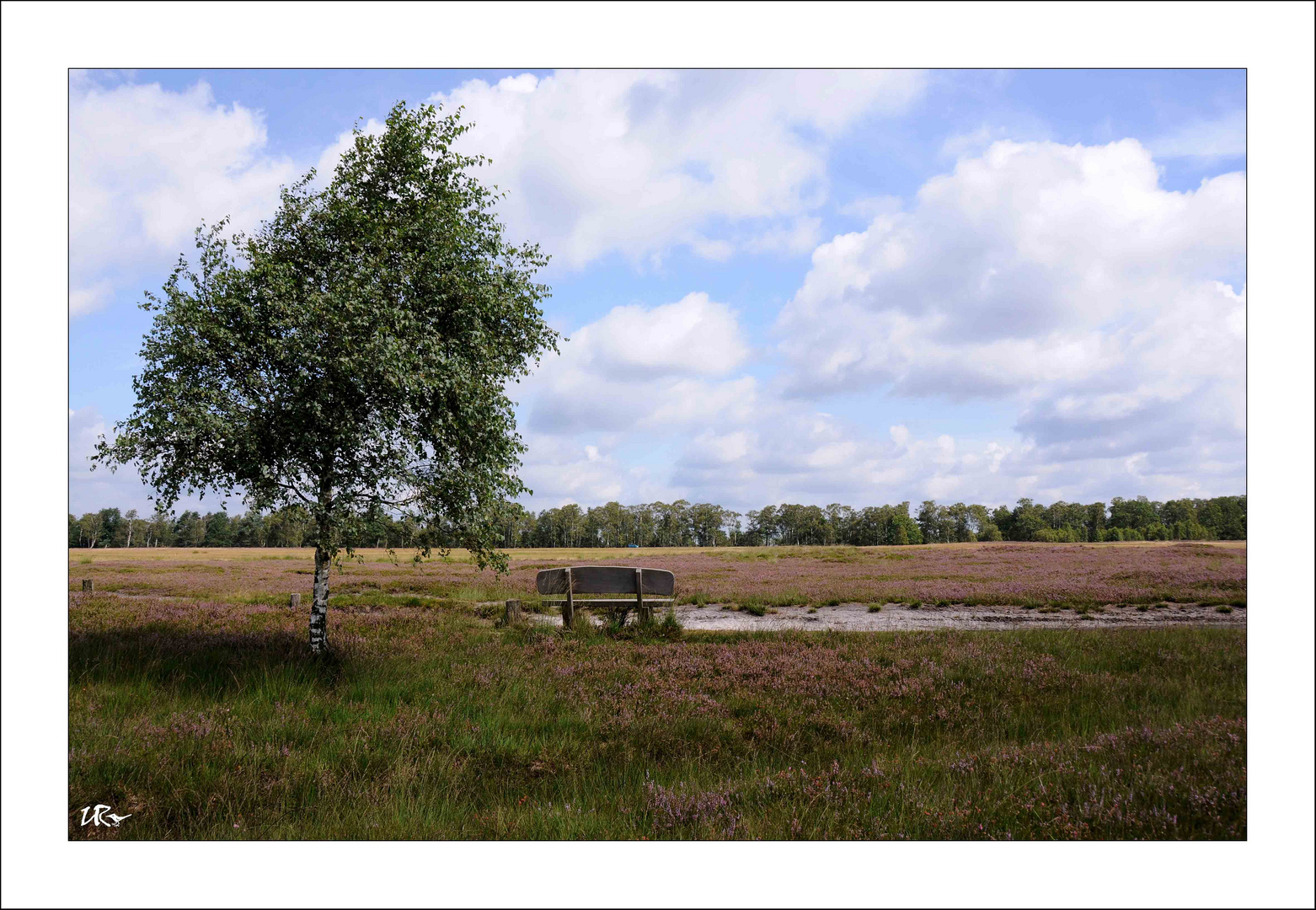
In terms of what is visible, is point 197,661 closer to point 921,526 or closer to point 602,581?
point 602,581

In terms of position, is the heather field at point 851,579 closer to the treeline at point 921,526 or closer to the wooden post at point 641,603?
the treeline at point 921,526

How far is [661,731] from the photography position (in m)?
6.41

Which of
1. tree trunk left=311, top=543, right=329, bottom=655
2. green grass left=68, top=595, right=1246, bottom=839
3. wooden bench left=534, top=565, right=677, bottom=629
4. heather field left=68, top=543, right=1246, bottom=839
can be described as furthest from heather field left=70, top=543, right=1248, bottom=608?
wooden bench left=534, top=565, right=677, bottom=629

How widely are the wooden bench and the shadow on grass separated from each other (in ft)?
14.0

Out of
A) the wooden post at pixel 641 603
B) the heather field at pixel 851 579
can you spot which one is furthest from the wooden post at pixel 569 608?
the heather field at pixel 851 579

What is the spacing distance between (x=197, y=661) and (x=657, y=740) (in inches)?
269

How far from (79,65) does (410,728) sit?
24.2 feet

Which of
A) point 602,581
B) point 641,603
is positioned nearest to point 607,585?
point 602,581

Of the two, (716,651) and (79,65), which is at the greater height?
(79,65)

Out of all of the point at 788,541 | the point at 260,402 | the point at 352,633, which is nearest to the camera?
the point at 260,402

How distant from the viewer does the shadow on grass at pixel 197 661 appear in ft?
24.9

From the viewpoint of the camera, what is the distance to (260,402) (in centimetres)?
787
